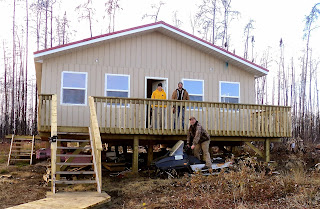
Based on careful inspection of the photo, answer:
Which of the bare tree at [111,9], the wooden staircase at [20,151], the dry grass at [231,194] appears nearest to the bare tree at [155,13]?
the bare tree at [111,9]

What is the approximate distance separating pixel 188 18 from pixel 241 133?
801 inches

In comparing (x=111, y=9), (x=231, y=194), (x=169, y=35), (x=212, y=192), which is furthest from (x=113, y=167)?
(x=111, y=9)

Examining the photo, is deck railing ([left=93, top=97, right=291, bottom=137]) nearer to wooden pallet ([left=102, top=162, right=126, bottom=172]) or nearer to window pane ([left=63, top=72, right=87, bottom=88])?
window pane ([left=63, top=72, right=87, bottom=88])

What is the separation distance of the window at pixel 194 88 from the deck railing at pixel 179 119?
84cm

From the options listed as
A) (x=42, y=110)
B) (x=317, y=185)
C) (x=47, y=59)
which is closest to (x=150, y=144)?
(x=42, y=110)

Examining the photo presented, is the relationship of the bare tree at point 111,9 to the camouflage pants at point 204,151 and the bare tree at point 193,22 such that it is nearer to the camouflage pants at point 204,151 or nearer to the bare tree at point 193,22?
the bare tree at point 193,22

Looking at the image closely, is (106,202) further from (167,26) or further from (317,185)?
Result: (167,26)

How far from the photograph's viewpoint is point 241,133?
11.8 m

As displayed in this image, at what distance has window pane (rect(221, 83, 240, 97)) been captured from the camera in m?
13.4

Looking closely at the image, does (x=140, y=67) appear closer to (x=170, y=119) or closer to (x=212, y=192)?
(x=170, y=119)

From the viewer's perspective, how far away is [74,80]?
38.9ft

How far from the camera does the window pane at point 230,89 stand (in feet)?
43.9

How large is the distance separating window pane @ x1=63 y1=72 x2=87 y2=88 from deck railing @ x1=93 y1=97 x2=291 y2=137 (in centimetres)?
95

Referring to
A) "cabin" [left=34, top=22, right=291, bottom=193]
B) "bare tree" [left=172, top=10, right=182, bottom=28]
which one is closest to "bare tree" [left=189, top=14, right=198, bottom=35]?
"bare tree" [left=172, top=10, right=182, bottom=28]
